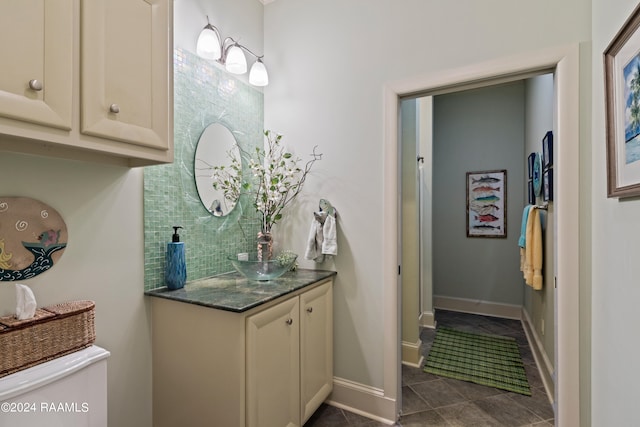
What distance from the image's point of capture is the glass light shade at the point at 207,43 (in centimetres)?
181

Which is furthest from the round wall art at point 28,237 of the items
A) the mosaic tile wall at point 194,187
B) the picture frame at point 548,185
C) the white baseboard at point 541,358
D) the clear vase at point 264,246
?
the white baseboard at point 541,358

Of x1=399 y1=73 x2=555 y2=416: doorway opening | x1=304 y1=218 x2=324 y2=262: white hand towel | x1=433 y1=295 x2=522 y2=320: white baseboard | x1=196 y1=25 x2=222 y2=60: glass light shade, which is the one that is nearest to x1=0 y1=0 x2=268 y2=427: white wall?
x1=196 y1=25 x2=222 y2=60: glass light shade

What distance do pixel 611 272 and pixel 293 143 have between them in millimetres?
1856

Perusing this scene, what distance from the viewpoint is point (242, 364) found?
1.37 m

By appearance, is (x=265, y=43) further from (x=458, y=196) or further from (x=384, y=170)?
(x=458, y=196)

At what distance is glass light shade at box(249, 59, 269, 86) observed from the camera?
219cm

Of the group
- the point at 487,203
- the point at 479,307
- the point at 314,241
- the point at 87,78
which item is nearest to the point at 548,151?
the point at 314,241

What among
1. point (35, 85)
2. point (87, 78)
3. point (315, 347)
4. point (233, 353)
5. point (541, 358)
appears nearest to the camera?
point (35, 85)

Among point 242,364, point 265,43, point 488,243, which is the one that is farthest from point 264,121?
point 488,243

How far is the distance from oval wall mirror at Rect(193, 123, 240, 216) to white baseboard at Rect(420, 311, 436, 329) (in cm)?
255

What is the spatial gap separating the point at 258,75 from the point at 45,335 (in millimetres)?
1843

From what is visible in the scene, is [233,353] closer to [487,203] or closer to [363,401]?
[363,401]

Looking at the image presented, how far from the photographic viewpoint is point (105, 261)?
4.73 ft

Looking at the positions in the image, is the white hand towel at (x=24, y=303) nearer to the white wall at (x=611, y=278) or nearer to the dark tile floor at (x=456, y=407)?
the dark tile floor at (x=456, y=407)
